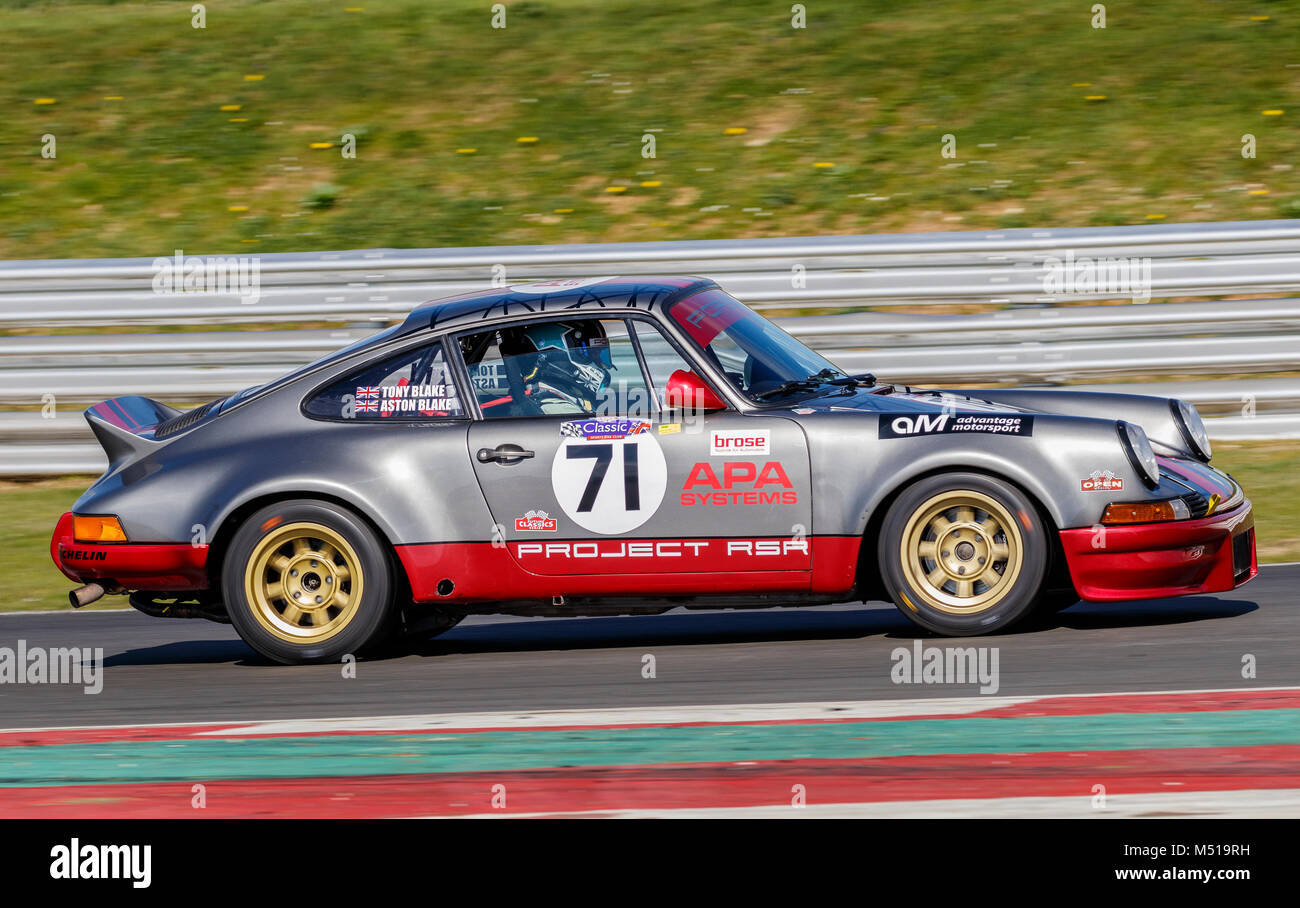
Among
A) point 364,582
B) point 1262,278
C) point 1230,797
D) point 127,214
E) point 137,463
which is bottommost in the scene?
point 1230,797

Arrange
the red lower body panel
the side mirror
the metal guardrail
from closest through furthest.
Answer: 1. the red lower body panel
2. the side mirror
3. the metal guardrail

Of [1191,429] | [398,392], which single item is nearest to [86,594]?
[398,392]

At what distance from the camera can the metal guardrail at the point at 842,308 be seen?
1012 centimetres

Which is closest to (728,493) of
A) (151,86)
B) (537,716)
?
(537,716)

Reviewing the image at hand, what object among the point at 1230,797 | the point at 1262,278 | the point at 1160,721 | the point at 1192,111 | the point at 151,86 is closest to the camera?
the point at 1230,797

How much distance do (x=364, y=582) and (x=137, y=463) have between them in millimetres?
1112

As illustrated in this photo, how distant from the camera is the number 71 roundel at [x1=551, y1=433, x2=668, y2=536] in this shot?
5953mm

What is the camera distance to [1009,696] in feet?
17.1

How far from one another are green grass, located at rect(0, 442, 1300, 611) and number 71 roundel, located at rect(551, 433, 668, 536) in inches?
125

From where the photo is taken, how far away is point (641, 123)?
1446 centimetres

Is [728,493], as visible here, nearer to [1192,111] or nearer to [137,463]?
[137,463]

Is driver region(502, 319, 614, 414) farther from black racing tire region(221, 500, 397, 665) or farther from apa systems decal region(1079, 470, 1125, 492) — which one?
apa systems decal region(1079, 470, 1125, 492)

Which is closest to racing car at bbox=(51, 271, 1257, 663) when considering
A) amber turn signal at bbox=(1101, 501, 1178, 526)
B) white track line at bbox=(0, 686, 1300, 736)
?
amber turn signal at bbox=(1101, 501, 1178, 526)

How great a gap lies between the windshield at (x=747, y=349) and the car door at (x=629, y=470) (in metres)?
0.15
